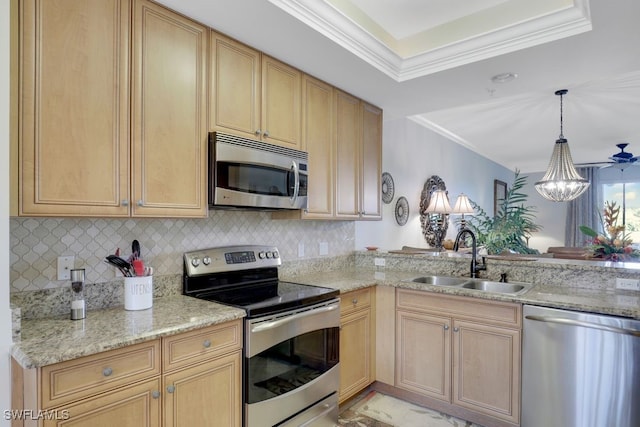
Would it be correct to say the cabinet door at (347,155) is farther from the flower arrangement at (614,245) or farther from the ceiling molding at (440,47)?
the flower arrangement at (614,245)

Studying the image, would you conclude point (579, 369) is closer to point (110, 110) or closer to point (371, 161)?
point (371, 161)

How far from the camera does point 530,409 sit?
216 centimetres

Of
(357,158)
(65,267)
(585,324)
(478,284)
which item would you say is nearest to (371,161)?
(357,158)

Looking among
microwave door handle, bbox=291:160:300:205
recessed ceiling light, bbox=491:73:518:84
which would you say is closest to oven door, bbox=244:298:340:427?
microwave door handle, bbox=291:160:300:205

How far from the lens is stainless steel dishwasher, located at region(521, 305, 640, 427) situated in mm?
1877

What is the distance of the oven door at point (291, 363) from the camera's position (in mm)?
1824

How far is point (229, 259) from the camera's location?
237cm

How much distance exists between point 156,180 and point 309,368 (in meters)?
1.35

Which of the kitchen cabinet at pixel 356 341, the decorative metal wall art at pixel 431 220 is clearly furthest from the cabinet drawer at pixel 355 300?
the decorative metal wall art at pixel 431 220

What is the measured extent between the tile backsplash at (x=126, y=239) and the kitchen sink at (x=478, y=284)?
100 centimetres

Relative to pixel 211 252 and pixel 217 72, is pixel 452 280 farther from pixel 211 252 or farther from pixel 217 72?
pixel 217 72

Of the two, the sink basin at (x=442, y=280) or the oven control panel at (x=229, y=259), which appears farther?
the sink basin at (x=442, y=280)

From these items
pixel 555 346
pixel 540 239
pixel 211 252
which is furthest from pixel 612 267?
pixel 540 239

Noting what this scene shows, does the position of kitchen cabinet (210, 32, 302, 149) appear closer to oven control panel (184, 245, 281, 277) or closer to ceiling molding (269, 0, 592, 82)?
ceiling molding (269, 0, 592, 82)
